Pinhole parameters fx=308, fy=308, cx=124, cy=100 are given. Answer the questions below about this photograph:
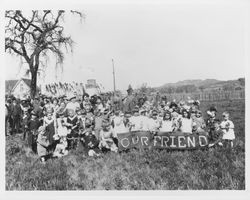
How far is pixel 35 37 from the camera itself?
4.61 m

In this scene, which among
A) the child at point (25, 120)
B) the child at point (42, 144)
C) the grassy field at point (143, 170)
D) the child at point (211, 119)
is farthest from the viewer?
the child at point (25, 120)

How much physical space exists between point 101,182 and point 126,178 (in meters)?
0.36

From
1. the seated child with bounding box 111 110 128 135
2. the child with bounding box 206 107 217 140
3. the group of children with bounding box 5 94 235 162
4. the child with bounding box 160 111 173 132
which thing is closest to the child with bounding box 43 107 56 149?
the group of children with bounding box 5 94 235 162

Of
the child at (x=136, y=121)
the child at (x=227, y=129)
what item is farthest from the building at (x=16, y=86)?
the child at (x=227, y=129)

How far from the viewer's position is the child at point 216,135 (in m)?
4.45

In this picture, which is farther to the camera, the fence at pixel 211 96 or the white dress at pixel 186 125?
the white dress at pixel 186 125

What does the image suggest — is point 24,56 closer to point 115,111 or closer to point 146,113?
point 115,111

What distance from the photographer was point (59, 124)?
4613 mm

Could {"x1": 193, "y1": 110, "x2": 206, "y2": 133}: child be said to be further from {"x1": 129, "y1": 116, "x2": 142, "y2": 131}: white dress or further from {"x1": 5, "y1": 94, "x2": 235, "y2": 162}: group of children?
{"x1": 129, "y1": 116, "x2": 142, "y2": 131}: white dress

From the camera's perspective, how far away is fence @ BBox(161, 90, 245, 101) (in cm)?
436

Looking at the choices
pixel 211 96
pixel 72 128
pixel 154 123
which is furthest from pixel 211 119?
pixel 72 128

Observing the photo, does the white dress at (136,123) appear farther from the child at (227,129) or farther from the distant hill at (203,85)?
the child at (227,129)

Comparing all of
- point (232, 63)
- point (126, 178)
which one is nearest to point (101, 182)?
point (126, 178)

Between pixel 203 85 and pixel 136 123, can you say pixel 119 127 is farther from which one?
pixel 203 85
